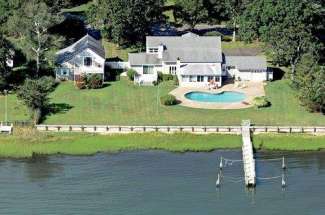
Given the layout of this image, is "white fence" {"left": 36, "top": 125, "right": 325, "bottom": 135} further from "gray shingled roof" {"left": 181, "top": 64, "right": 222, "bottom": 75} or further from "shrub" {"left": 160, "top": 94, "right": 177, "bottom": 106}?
"gray shingled roof" {"left": 181, "top": 64, "right": 222, "bottom": 75}

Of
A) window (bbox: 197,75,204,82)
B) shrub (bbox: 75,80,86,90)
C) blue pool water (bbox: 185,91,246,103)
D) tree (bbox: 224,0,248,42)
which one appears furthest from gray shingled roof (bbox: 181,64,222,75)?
tree (bbox: 224,0,248,42)

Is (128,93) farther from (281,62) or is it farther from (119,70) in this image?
(281,62)

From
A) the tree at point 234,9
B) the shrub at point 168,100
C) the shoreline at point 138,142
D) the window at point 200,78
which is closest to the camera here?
the shoreline at point 138,142

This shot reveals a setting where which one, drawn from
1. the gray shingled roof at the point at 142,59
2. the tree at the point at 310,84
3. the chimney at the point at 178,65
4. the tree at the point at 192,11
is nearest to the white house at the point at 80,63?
the gray shingled roof at the point at 142,59

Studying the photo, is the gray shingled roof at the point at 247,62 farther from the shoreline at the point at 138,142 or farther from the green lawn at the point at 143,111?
the shoreline at the point at 138,142

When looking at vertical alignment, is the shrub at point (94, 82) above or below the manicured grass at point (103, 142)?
above
